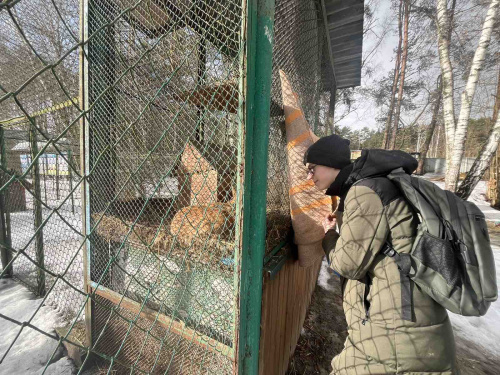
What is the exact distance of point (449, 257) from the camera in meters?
1.13

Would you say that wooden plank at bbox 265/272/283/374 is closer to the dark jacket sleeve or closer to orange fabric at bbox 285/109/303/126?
the dark jacket sleeve

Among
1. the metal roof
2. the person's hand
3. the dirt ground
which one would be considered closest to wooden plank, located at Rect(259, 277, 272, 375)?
the person's hand

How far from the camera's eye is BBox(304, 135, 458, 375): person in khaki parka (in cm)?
122

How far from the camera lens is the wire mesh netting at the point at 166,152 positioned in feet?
4.59

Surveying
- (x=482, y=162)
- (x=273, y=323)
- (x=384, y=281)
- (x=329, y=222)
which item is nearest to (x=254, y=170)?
(x=329, y=222)

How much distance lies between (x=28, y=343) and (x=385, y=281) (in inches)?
168

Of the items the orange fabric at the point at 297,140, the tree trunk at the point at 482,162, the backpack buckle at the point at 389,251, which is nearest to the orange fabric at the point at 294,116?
the orange fabric at the point at 297,140

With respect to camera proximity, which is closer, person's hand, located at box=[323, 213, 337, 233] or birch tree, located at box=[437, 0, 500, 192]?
person's hand, located at box=[323, 213, 337, 233]

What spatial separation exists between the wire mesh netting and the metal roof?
91 centimetres

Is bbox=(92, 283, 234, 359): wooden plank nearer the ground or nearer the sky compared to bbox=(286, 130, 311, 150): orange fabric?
nearer the ground

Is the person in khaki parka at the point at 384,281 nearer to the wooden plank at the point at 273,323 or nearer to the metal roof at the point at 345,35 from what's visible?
the wooden plank at the point at 273,323

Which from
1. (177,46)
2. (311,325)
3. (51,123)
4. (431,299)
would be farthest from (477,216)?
(51,123)

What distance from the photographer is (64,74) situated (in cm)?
263

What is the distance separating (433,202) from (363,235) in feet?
1.41
